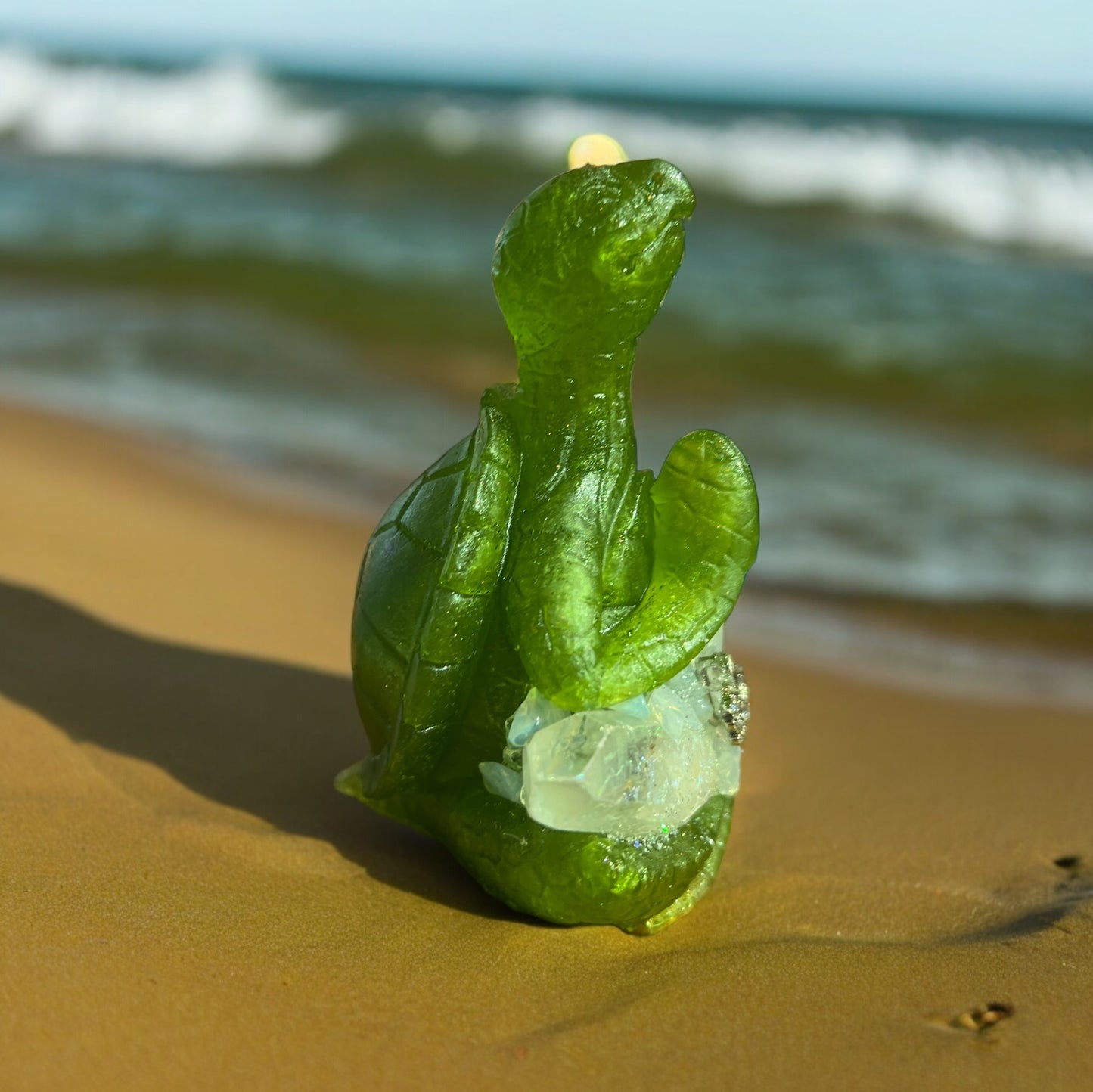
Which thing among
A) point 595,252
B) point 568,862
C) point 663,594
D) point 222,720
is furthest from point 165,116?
point 568,862

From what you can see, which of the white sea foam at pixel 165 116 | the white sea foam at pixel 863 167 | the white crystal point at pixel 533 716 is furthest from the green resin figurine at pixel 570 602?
the white sea foam at pixel 165 116

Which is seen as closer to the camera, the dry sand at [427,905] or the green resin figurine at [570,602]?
the dry sand at [427,905]

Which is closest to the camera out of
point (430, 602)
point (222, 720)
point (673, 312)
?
point (430, 602)

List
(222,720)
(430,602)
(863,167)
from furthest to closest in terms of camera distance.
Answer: (863,167), (222,720), (430,602)

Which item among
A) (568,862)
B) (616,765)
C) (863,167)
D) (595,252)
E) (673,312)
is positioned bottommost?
(568,862)

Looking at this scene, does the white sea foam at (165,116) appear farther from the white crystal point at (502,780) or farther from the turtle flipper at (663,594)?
the white crystal point at (502,780)

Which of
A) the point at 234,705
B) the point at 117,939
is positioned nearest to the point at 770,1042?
the point at 117,939

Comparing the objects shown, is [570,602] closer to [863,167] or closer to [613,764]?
[613,764]

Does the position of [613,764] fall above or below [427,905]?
above

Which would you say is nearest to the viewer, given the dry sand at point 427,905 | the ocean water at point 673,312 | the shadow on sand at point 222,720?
the dry sand at point 427,905
